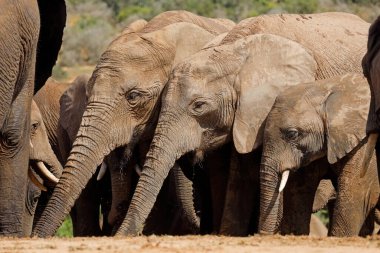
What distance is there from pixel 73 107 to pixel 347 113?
334 cm

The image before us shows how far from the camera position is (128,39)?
1270cm

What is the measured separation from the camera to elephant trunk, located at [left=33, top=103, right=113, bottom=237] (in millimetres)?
11312

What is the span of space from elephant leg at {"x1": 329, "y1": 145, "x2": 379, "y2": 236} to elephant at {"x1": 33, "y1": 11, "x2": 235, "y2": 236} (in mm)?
1738

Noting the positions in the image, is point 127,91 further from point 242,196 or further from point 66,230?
point 66,230

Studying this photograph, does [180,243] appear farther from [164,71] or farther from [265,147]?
[164,71]

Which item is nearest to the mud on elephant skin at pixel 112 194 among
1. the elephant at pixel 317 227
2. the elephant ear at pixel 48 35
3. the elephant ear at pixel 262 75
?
the elephant ear at pixel 262 75

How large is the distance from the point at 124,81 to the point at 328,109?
1717 mm

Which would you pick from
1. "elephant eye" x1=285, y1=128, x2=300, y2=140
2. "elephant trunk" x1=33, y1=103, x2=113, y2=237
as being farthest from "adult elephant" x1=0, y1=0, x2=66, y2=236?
"elephant eye" x1=285, y1=128, x2=300, y2=140

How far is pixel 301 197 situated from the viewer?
11570 mm

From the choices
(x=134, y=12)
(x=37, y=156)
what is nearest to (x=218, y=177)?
(x=37, y=156)

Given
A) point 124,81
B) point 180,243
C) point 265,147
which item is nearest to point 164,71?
point 124,81

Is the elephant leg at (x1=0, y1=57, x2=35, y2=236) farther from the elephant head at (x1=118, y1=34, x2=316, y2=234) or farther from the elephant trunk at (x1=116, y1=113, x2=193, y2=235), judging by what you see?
the elephant head at (x1=118, y1=34, x2=316, y2=234)

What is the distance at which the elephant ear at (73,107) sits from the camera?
1394 centimetres

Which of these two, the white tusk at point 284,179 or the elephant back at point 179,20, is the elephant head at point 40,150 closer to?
the elephant back at point 179,20
